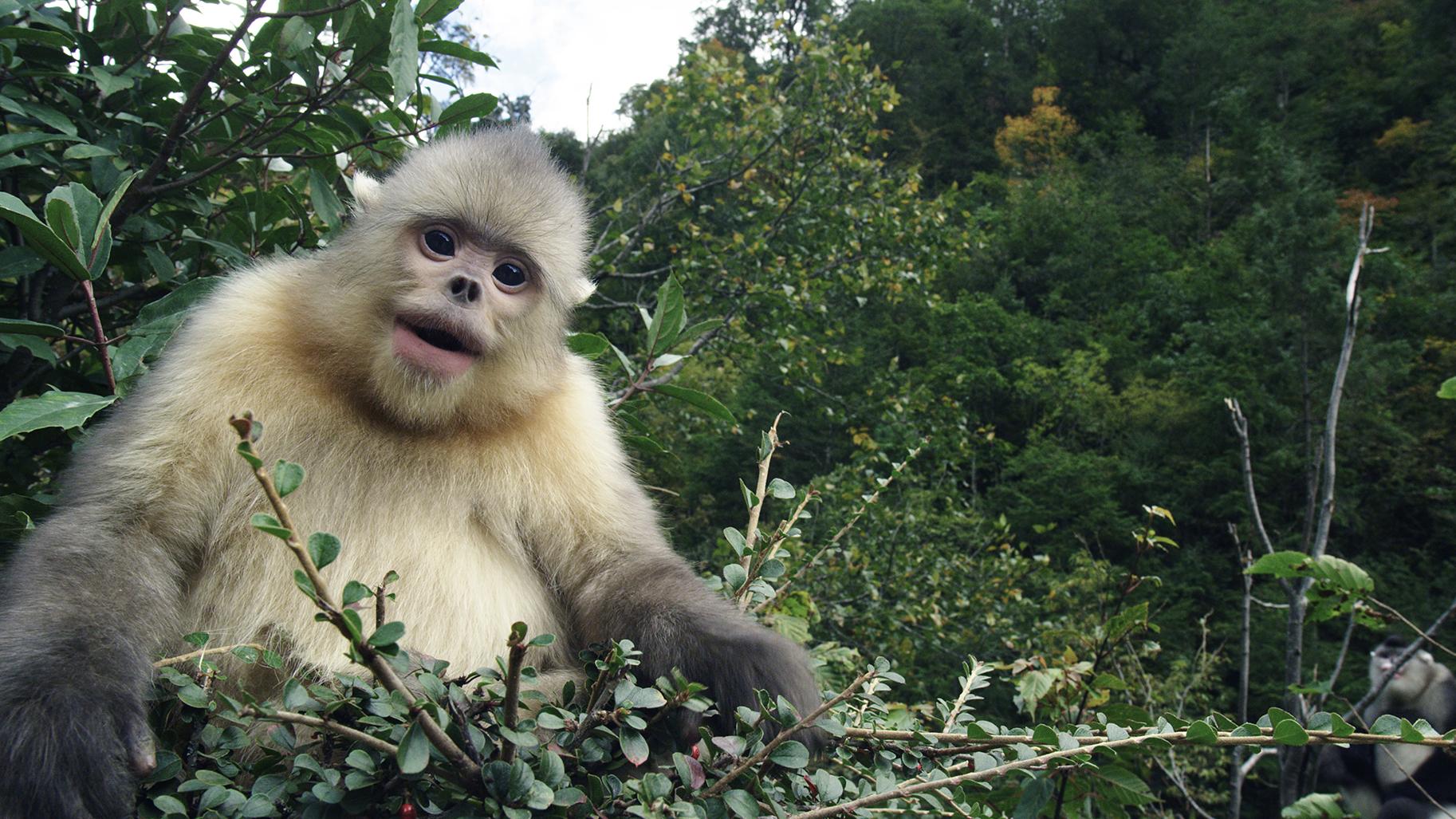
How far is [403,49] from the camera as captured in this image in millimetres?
2141

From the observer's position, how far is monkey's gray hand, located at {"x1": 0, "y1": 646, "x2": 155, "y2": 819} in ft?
4.89

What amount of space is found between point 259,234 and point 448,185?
80 centimetres

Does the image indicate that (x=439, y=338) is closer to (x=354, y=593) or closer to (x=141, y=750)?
(x=141, y=750)

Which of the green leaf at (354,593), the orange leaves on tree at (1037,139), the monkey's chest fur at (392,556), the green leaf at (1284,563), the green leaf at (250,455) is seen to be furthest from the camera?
the orange leaves on tree at (1037,139)

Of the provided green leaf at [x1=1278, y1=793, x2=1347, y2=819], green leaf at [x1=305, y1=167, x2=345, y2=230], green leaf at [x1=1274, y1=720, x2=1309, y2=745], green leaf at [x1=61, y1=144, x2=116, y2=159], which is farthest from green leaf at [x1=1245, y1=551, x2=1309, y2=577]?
green leaf at [x1=61, y1=144, x2=116, y2=159]

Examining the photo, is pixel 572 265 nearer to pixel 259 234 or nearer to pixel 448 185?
pixel 448 185

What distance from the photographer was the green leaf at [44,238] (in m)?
1.71

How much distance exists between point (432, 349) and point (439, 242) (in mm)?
375

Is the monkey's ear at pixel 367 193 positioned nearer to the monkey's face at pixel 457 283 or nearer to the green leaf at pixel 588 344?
the monkey's face at pixel 457 283

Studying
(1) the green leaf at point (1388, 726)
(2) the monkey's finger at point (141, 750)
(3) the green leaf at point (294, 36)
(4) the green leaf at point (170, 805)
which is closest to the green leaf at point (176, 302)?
(3) the green leaf at point (294, 36)

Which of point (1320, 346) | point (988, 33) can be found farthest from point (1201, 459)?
point (988, 33)

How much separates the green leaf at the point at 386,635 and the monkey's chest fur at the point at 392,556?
982mm

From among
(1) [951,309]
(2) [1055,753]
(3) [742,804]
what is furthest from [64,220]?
(1) [951,309]

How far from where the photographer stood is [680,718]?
1762 millimetres
